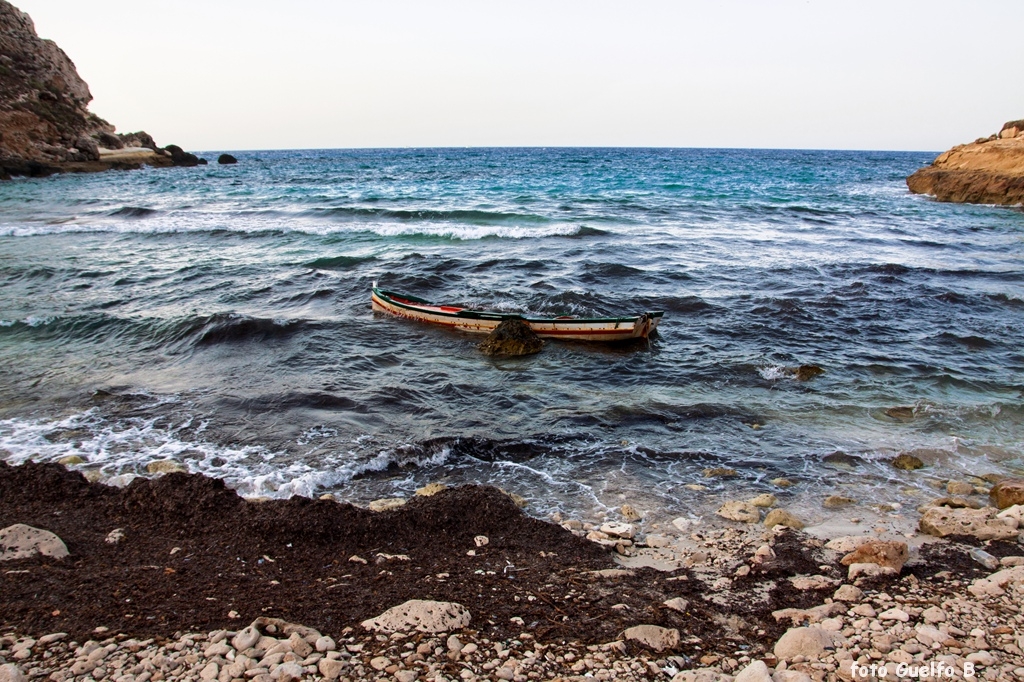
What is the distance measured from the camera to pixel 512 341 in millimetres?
13570

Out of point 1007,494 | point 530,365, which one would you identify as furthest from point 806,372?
point 530,365

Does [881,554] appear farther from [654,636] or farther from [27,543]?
[27,543]

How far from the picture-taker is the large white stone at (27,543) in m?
5.48

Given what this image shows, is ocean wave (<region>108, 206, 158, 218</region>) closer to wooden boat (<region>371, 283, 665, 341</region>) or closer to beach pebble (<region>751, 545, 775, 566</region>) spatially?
wooden boat (<region>371, 283, 665, 341</region>)

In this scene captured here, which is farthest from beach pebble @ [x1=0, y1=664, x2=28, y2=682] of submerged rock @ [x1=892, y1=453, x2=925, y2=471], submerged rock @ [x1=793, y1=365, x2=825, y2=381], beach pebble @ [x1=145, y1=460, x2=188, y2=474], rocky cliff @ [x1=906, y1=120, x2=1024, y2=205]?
rocky cliff @ [x1=906, y1=120, x2=1024, y2=205]

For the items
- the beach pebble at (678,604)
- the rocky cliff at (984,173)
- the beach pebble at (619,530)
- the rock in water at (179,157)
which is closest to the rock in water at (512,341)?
the beach pebble at (619,530)

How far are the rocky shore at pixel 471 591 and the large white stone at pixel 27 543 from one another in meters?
0.02

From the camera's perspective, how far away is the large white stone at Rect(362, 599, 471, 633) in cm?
465

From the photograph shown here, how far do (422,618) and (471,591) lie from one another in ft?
2.04

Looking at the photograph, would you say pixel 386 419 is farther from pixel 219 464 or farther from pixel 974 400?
pixel 974 400

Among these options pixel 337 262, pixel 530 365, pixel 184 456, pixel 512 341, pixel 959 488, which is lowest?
pixel 184 456

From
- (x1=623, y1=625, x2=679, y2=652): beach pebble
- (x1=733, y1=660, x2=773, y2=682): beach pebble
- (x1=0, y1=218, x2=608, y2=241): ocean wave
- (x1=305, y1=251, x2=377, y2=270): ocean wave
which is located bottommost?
(x1=623, y1=625, x2=679, y2=652): beach pebble

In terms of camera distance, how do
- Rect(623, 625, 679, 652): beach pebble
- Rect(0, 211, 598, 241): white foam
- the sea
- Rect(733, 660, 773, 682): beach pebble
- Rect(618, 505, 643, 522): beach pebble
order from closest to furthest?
Rect(733, 660, 773, 682): beach pebble, Rect(623, 625, 679, 652): beach pebble, Rect(618, 505, 643, 522): beach pebble, the sea, Rect(0, 211, 598, 241): white foam

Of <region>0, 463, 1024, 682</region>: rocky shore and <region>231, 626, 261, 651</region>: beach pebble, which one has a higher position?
<region>231, 626, 261, 651</region>: beach pebble
